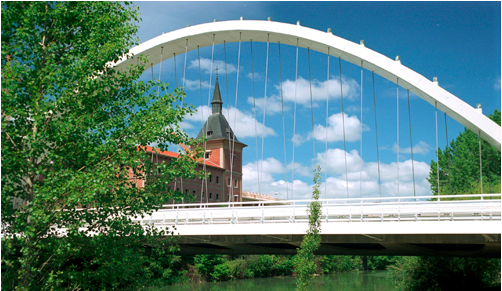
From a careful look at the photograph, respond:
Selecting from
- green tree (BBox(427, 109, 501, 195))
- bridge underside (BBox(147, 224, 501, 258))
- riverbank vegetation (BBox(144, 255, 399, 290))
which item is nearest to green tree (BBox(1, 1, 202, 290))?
bridge underside (BBox(147, 224, 501, 258))

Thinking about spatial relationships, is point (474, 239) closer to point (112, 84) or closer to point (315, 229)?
point (315, 229)

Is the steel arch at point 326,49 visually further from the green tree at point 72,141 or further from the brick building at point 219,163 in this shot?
the brick building at point 219,163

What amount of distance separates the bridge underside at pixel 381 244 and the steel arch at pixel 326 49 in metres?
4.89

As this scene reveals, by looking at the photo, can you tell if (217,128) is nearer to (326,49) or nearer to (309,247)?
(326,49)

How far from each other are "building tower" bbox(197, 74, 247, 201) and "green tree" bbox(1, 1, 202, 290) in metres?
66.7

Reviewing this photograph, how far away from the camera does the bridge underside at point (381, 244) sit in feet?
57.7

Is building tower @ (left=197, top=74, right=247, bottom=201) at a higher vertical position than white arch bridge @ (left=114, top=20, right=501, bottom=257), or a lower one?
higher

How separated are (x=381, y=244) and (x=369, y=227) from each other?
243 centimetres

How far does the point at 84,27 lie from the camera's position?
44.9 ft

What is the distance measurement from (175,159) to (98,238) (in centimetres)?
303

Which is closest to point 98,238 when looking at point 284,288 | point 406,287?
point 406,287

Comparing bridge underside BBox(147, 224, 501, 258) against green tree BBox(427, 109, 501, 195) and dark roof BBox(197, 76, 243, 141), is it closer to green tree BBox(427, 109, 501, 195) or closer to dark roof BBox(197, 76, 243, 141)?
green tree BBox(427, 109, 501, 195)

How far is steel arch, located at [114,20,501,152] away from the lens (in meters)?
21.8

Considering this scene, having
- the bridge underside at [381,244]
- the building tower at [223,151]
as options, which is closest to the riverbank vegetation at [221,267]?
the building tower at [223,151]
